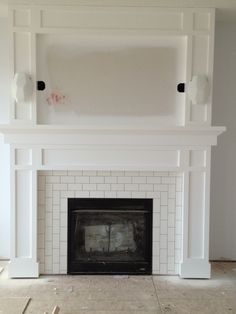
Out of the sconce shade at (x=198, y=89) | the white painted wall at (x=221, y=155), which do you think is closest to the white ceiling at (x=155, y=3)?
the white painted wall at (x=221, y=155)

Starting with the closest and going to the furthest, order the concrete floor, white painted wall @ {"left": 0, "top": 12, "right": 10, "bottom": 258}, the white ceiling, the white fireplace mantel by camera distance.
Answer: the concrete floor
the white ceiling
the white fireplace mantel
white painted wall @ {"left": 0, "top": 12, "right": 10, "bottom": 258}

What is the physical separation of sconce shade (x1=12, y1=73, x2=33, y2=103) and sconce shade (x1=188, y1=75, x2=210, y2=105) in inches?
53.9

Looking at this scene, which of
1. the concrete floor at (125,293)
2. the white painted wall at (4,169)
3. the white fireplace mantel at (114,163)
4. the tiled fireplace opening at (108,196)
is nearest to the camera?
the concrete floor at (125,293)

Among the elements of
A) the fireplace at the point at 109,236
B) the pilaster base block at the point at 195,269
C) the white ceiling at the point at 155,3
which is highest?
the white ceiling at the point at 155,3

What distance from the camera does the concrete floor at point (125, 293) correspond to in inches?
108

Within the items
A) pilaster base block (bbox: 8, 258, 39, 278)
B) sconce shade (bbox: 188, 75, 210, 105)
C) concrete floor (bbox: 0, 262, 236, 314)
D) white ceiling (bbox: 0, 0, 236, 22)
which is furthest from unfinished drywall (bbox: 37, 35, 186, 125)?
concrete floor (bbox: 0, 262, 236, 314)

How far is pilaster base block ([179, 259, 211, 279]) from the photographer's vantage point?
10.8 feet

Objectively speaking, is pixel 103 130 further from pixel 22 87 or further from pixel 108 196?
pixel 22 87

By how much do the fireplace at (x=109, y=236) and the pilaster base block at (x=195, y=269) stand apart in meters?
0.31

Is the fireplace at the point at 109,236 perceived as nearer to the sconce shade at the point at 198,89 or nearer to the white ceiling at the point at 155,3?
the sconce shade at the point at 198,89

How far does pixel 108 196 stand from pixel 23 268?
0.98 metres

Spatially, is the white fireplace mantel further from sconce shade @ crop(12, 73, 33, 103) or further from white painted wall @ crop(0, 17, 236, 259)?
white painted wall @ crop(0, 17, 236, 259)

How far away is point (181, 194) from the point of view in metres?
3.31

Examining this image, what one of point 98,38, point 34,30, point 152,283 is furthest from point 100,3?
point 152,283
